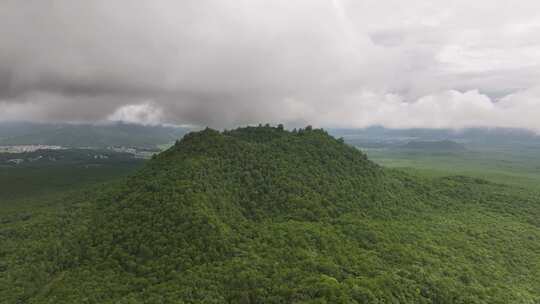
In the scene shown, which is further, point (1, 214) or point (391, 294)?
point (1, 214)

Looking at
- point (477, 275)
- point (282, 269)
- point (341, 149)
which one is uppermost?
point (341, 149)

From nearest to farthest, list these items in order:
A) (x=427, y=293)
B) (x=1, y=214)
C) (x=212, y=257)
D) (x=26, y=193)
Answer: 1. (x=427, y=293)
2. (x=212, y=257)
3. (x=1, y=214)
4. (x=26, y=193)

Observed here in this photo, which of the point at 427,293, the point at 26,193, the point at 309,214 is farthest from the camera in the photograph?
the point at 26,193

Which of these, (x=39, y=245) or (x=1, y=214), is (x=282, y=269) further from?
(x=1, y=214)

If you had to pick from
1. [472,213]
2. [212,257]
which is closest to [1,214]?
[212,257]

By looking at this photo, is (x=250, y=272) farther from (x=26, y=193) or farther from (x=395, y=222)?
(x=26, y=193)

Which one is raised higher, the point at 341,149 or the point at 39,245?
the point at 341,149

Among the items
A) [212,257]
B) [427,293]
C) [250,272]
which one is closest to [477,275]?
[427,293]
